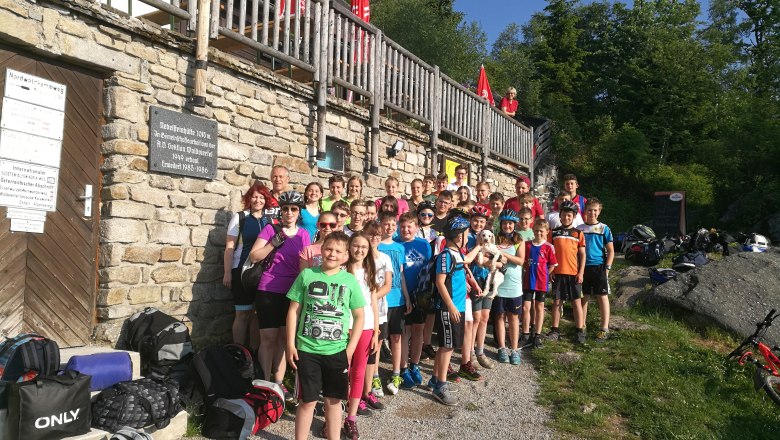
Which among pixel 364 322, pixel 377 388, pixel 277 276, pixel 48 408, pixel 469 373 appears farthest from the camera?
pixel 469 373

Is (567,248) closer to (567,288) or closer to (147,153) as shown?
(567,288)

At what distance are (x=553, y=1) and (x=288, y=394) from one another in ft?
87.3

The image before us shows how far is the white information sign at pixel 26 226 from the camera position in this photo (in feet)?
14.3

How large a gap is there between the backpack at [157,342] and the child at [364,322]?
5.11 feet

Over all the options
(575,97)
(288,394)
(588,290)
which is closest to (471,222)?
(588,290)

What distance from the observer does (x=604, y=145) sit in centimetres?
2264

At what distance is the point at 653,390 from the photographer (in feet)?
17.9

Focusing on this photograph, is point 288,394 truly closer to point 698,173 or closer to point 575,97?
point 698,173

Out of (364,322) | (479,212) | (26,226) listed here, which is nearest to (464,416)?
(364,322)

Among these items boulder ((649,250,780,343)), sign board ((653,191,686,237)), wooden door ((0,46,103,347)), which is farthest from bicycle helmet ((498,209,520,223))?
sign board ((653,191,686,237))

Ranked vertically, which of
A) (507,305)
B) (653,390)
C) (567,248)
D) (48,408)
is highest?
(567,248)

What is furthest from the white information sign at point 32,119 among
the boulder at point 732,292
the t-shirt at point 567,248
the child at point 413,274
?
the boulder at point 732,292

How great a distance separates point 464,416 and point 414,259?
155cm

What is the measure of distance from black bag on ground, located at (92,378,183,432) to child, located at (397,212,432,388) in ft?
7.52
